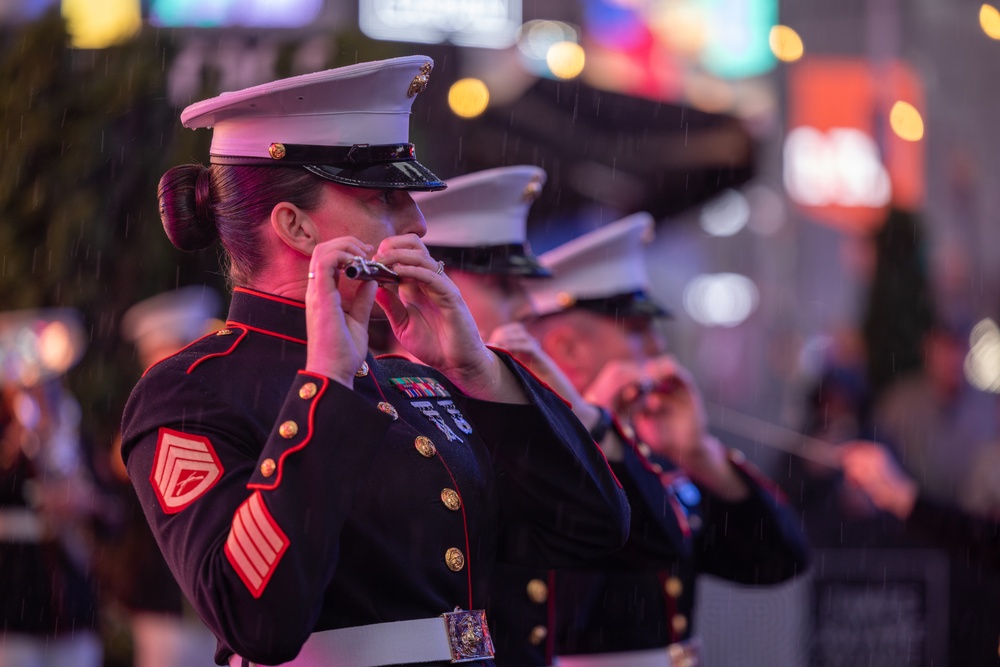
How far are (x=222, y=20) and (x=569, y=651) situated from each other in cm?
599

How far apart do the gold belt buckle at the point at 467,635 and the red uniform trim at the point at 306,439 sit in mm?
481

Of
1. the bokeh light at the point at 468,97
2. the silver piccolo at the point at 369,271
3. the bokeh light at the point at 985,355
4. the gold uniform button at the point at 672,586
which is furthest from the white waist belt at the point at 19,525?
the bokeh light at the point at 985,355

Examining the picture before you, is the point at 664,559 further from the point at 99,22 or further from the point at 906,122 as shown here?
the point at 906,122

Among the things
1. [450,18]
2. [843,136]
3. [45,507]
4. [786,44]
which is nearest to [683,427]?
[45,507]

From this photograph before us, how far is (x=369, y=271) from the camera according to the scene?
210 centimetres

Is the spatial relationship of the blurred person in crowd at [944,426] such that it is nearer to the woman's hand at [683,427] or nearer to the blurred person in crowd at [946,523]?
the blurred person in crowd at [946,523]

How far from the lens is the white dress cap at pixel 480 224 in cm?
378

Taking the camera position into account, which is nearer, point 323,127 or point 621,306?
point 323,127

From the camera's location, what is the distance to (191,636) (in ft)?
19.4

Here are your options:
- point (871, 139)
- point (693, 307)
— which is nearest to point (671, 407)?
point (871, 139)

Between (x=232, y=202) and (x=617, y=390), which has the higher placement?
(x=232, y=202)

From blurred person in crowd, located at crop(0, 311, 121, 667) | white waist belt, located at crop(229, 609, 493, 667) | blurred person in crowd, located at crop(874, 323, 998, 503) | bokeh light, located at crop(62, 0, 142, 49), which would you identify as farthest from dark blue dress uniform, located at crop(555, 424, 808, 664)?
bokeh light, located at crop(62, 0, 142, 49)

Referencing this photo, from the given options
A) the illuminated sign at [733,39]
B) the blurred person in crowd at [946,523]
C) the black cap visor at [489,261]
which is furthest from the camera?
the illuminated sign at [733,39]

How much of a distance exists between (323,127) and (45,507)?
4.63 metres
